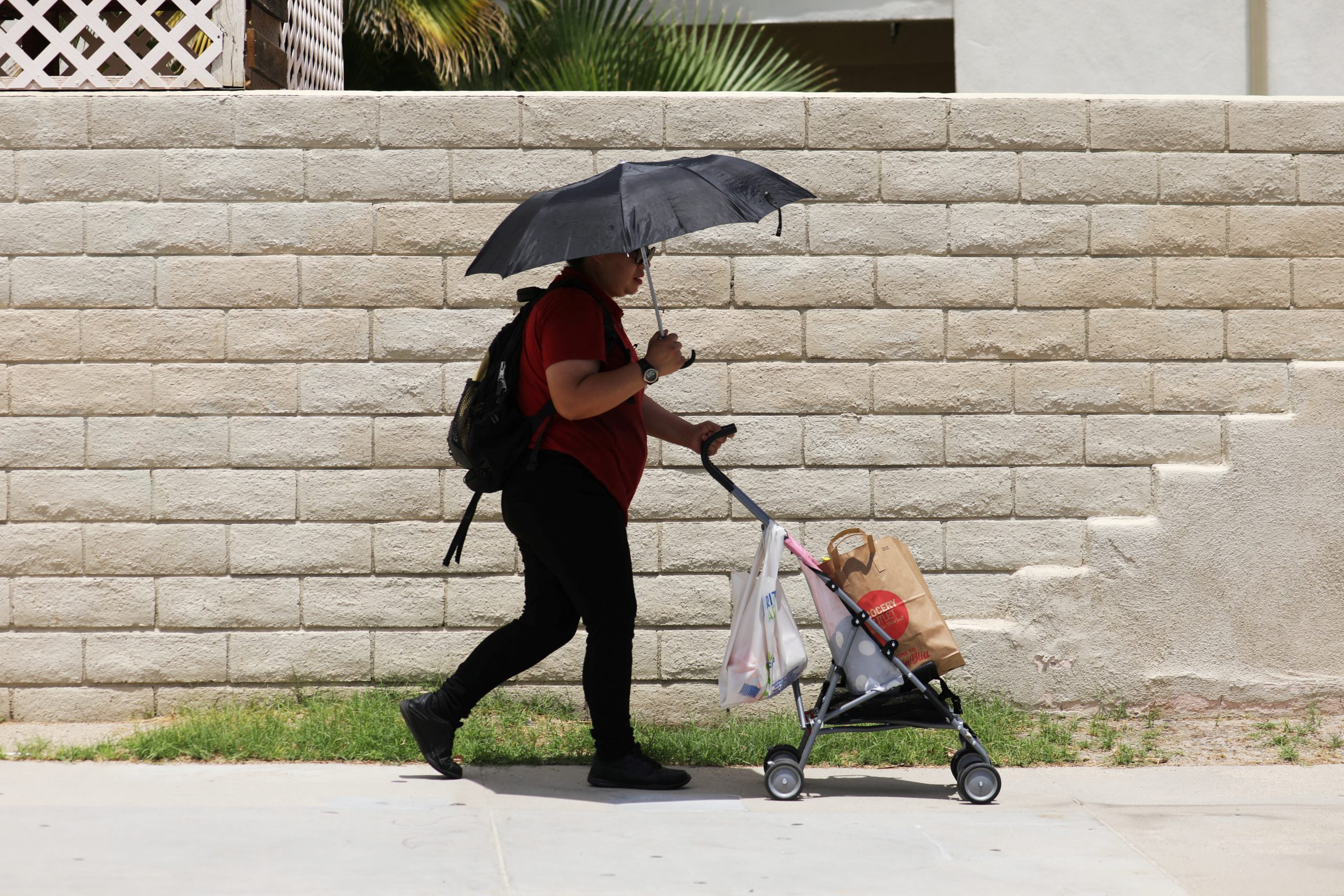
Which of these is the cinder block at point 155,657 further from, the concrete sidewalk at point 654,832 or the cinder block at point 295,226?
the cinder block at point 295,226

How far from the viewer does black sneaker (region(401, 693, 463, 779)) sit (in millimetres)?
4945

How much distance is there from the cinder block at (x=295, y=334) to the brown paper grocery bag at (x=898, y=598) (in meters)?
2.37

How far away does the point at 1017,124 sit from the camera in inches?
237

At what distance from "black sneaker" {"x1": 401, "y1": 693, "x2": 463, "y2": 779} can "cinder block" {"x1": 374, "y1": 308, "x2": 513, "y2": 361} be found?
5.24 feet

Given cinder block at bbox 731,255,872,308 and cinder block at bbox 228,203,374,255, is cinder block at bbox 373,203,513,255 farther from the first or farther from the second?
cinder block at bbox 731,255,872,308

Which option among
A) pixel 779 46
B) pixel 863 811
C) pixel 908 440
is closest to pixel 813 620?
pixel 908 440

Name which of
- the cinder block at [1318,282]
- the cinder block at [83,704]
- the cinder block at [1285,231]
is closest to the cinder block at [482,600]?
the cinder block at [83,704]

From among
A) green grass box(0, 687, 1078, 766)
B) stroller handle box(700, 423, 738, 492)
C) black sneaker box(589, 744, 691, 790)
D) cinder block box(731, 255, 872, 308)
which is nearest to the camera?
stroller handle box(700, 423, 738, 492)

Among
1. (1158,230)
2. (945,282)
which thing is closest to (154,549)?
(945,282)

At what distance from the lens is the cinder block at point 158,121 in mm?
5848

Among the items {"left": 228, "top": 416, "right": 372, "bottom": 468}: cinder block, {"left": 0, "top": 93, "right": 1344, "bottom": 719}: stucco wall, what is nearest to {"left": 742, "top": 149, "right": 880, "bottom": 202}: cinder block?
{"left": 0, "top": 93, "right": 1344, "bottom": 719}: stucco wall

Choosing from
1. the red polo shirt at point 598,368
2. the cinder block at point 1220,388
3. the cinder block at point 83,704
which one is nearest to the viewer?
→ the red polo shirt at point 598,368

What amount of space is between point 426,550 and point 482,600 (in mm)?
327

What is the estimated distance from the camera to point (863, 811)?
466 cm
